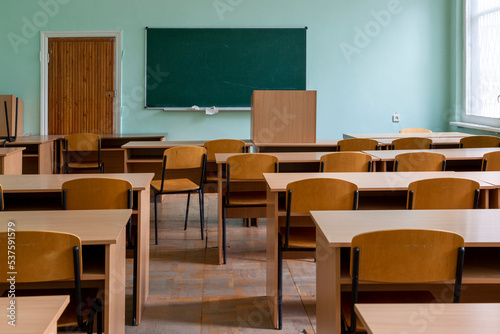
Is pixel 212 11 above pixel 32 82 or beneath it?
above

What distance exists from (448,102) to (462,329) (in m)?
7.19

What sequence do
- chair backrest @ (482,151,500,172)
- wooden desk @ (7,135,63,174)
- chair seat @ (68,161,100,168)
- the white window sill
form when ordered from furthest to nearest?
the white window sill < chair seat @ (68,161,100,168) < wooden desk @ (7,135,63,174) < chair backrest @ (482,151,500,172)

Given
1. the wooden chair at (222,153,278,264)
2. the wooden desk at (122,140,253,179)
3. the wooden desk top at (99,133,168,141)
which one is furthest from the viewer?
the wooden desk top at (99,133,168,141)

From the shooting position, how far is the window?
6.67m

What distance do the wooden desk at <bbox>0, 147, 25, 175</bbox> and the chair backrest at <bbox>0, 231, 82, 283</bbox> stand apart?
122 inches

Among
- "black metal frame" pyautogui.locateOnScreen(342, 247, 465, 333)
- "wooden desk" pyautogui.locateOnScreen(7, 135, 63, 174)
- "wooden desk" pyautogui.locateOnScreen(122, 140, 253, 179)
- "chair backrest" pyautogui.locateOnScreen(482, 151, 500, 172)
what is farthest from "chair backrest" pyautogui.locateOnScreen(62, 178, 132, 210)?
"wooden desk" pyautogui.locateOnScreen(7, 135, 63, 174)

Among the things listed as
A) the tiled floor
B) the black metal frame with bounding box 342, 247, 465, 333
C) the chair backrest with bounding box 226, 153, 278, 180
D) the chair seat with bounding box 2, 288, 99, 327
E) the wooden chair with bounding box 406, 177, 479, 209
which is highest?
the chair backrest with bounding box 226, 153, 278, 180

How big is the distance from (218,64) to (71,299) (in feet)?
18.8

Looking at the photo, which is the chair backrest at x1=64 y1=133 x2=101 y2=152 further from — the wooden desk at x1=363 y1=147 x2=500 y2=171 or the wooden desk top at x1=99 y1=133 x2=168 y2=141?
the wooden desk at x1=363 y1=147 x2=500 y2=171

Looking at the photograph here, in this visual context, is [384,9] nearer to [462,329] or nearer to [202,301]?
[202,301]

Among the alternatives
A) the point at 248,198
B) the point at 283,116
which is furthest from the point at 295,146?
the point at 248,198

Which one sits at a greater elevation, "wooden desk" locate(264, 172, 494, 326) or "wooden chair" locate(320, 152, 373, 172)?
"wooden chair" locate(320, 152, 373, 172)

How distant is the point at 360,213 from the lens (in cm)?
224

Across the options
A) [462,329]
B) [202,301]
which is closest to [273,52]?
[202,301]
